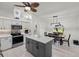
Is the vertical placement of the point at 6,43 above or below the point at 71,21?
below

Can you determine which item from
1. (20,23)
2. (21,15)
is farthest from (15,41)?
(21,15)

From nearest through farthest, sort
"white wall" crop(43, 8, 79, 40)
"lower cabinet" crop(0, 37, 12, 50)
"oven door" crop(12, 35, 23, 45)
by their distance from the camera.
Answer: "lower cabinet" crop(0, 37, 12, 50)
"oven door" crop(12, 35, 23, 45)
"white wall" crop(43, 8, 79, 40)

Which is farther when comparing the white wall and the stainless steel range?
the white wall

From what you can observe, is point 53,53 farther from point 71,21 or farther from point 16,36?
point 71,21

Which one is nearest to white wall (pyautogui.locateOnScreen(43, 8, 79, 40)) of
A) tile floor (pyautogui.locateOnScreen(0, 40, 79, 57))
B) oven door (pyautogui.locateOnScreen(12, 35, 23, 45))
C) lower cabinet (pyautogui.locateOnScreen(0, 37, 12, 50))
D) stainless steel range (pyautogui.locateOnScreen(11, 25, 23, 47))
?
tile floor (pyautogui.locateOnScreen(0, 40, 79, 57))

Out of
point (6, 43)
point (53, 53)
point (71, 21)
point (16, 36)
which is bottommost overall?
point (53, 53)

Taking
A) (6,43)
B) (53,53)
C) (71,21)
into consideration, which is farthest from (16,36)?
(71,21)

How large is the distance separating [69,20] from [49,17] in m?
1.93

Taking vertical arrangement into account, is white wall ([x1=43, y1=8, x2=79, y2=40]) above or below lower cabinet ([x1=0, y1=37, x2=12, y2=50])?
above

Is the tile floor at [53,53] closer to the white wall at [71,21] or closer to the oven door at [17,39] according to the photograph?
the oven door at [17,39]

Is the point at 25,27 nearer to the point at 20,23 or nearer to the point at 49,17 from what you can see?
the point at 20,23

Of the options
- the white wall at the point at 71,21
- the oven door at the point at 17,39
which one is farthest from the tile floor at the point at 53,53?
the white wall at the point at 71,21

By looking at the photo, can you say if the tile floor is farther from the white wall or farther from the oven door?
the white wall

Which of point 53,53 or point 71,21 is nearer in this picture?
point 53,53
